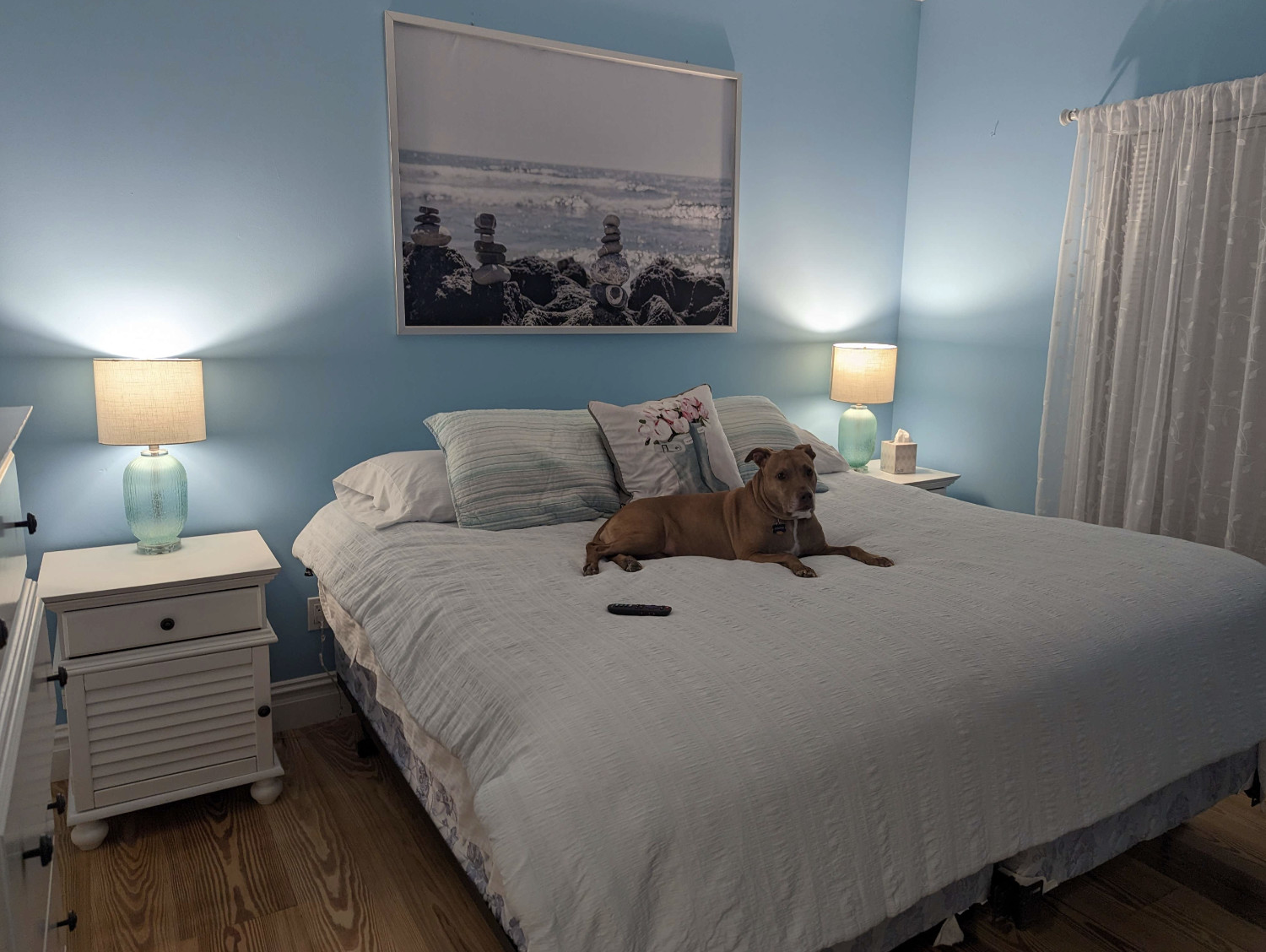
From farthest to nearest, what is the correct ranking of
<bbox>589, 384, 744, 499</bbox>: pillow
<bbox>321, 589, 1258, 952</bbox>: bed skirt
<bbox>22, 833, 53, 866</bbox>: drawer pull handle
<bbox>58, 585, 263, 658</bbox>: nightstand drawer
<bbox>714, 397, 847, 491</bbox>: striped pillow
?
<bbox>714, 397, 847, 491</bbox>: striped pillow → <bbox>589, 384, 744, 499</bbox>: pillow → <bbox>58, 585, 263, 658</bbox>: nightstand drawer → <bbox>321, 589, 1258, 952</bbox>: bed skirt → <bbox>22, 833, 53, 866</bbox>: drawer pull handle

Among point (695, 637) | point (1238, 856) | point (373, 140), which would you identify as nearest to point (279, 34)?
point (373, 140)

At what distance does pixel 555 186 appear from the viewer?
9.66 feet

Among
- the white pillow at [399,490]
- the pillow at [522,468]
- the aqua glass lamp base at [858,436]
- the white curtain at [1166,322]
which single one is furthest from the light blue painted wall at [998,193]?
the white pillow at [399,490]

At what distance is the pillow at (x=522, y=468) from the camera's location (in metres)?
2.34

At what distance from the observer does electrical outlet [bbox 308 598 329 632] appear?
106 inches

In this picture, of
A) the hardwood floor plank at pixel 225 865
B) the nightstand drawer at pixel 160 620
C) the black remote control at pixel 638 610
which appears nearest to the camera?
the black remote control at pixel 638 610

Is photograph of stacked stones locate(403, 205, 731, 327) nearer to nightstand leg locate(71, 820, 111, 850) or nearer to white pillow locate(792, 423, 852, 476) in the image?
white pillow locate(792, 423, 852, 476)

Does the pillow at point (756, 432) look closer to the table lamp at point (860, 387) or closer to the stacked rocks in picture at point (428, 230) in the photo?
the table lamp at point (860, 387)

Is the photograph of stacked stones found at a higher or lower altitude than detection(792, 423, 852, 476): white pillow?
higher

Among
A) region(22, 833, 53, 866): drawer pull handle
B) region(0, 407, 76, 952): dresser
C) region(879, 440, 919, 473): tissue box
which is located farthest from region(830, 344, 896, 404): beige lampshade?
region(22, 833, 53, 866): drawer pull handle

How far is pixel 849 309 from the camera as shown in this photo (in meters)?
3.78

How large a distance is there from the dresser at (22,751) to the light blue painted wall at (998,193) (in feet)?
10.9

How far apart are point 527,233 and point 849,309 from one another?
1577mm

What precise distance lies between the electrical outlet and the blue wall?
0.11 ft
